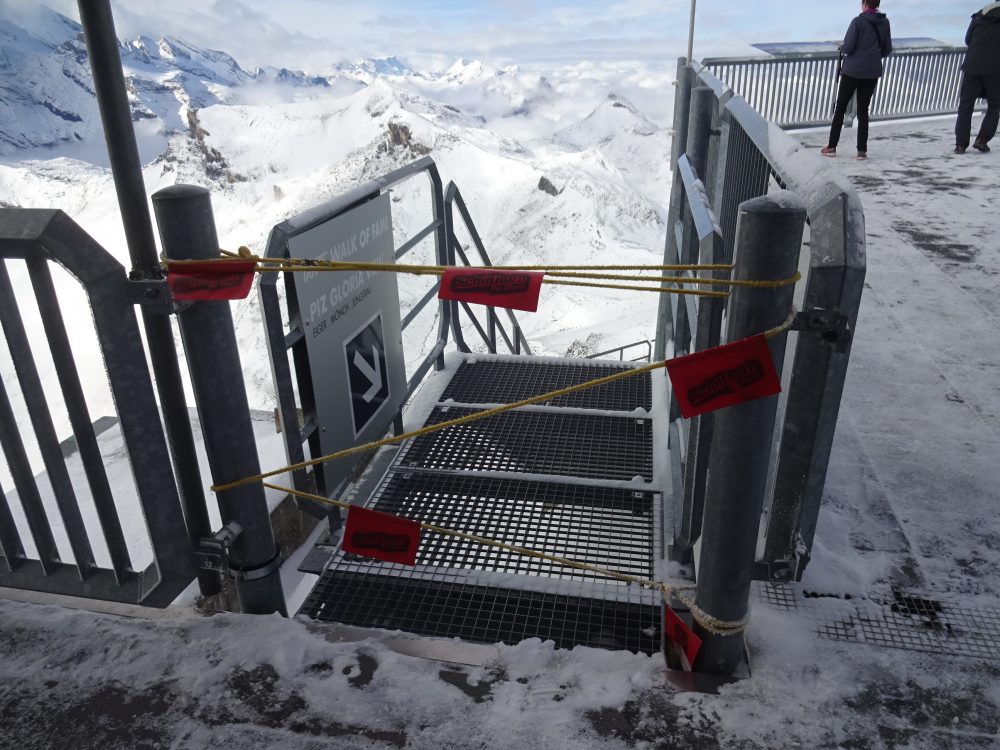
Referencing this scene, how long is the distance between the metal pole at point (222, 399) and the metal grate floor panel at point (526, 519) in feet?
2.83

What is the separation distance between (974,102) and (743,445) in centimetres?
953

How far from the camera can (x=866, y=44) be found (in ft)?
26.3

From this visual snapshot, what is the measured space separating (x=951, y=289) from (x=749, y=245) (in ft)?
12.8

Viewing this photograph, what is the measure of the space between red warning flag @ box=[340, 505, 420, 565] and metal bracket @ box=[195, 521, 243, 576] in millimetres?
312

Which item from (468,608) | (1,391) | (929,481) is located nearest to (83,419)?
(1,391)

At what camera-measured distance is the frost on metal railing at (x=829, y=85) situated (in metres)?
11.3

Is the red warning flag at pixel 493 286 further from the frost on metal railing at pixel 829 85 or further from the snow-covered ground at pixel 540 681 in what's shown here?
the frost on metal railing at pixel 829 85

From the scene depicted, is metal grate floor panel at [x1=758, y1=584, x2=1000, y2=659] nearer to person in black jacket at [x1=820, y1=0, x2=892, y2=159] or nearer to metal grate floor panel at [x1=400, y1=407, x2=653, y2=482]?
metal grate floor panel at [x1=400, y1=407, x2=653, y2=482]

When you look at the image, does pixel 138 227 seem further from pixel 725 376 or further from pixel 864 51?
pixel 864 51

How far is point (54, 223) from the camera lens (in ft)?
5.52

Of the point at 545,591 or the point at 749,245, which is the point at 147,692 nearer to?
the point at 545,591

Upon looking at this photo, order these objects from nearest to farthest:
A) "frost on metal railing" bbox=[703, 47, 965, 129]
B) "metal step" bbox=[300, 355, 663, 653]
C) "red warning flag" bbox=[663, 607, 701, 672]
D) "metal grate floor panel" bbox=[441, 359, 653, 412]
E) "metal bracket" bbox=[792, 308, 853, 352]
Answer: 1. "metal bracket" bbox=[792, 308, 853, 352]
2. "red warning flag" bbox=[663, 607, 701, 672]
3. "metal step" bbox=[300, 355, 663, 653]
4. "metal grate floor panel" bbox=[441, 359, 653, 412]
5. "frost on metal railing" bbox=[703, 47, 965, 129]

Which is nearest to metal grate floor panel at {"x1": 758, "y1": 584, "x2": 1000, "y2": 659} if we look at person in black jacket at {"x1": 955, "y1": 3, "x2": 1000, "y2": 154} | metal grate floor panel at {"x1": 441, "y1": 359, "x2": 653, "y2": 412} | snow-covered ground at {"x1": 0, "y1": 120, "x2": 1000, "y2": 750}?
snow-covered ground at {"x1": 0, "y1": 120, "x2": 1000, "y2": 750}

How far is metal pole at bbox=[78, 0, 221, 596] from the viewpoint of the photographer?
65.7 inches
